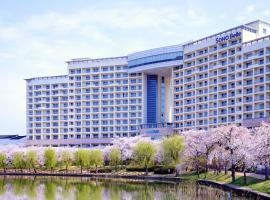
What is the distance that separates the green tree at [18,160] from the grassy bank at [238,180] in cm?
3758

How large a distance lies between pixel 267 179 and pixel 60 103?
94.2 meters

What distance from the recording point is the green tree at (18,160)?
3543 inches

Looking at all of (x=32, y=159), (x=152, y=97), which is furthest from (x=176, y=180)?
(x=152, y=97)

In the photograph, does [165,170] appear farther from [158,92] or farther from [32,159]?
[158,92]

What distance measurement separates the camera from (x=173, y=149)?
75.2 meters

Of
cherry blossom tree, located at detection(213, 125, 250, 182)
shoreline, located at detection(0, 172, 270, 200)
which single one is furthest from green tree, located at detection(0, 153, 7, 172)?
cherry blossom tree, located at detection(213, 125, 250, 182)

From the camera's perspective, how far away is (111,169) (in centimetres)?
8756

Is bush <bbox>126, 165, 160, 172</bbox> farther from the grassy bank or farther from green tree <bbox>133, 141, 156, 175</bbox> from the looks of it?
the grassy bank

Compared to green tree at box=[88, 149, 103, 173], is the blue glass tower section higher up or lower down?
higher up

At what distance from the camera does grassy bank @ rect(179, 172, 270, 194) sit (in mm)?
44056

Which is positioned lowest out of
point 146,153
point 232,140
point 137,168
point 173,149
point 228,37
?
point 137,168

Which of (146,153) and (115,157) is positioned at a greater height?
(146,153)

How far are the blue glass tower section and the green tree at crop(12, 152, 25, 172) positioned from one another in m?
43.4

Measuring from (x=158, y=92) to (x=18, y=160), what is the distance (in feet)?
159
